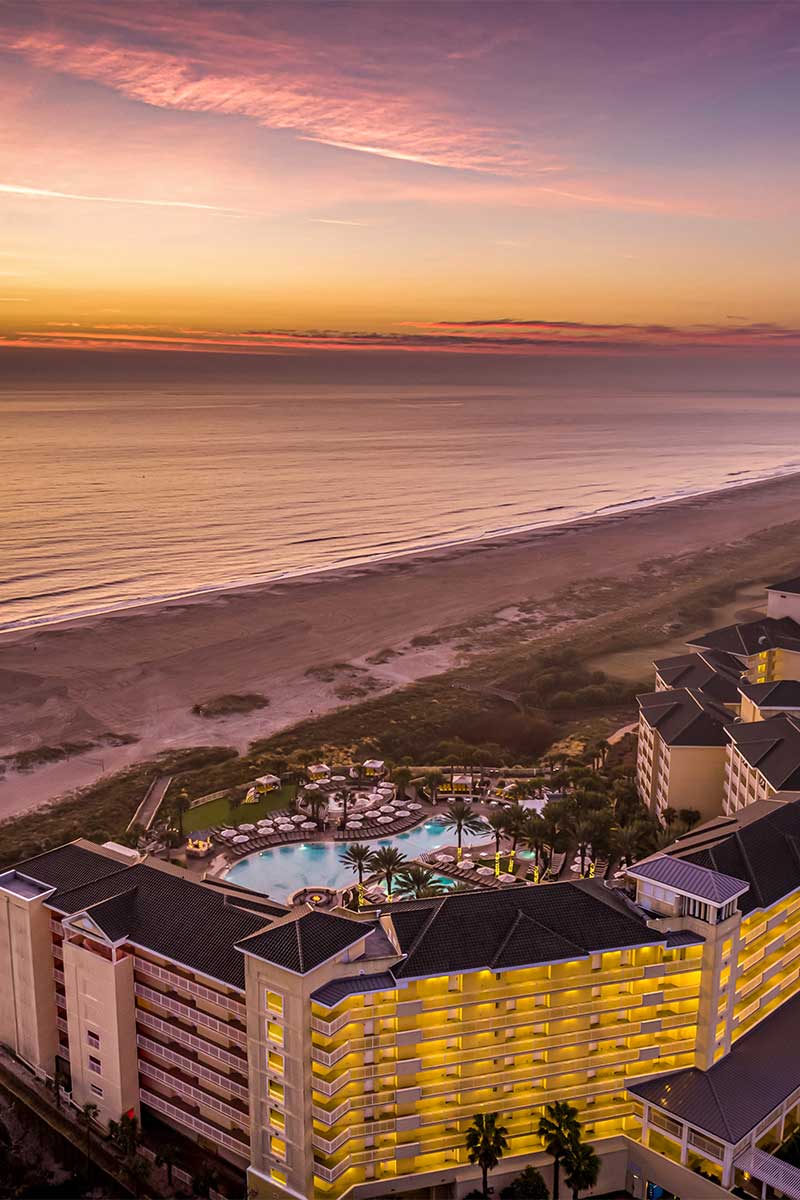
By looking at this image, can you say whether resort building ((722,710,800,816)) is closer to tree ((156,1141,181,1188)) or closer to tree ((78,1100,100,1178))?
tree ((156,1141,181,1188))

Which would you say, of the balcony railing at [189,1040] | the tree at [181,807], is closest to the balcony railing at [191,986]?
the balcony railing at [189,1040]

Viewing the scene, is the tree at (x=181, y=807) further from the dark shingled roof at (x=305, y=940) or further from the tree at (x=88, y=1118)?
the dark shingled roof at (x=305, y=940)

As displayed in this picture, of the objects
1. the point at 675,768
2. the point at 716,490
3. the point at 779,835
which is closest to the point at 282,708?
the point at 675,768

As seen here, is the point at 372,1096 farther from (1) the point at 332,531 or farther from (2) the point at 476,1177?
(1) the point at 332,531

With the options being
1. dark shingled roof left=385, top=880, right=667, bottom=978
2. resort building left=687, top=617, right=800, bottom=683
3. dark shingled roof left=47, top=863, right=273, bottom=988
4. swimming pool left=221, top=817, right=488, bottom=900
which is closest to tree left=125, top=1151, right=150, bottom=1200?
dark shingled roof left=47, top=863, right=273, bottom=988

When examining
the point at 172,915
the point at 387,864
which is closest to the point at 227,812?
the point at 387,864

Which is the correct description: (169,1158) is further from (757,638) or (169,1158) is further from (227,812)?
(757,638)
